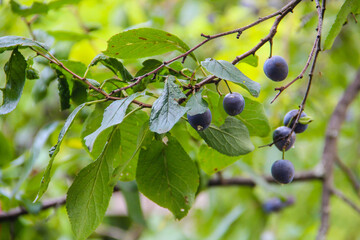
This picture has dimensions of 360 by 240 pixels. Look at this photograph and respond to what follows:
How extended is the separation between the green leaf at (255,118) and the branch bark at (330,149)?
0.60 m

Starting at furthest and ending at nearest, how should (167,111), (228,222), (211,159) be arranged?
1. (228,222)
2. (211,159)
3. (167,111)

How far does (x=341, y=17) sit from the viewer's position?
2.08 feet

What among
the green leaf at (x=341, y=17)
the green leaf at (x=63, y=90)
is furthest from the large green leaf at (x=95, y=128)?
the green leaf at (x=341, y=17)

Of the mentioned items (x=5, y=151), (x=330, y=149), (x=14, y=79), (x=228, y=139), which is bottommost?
(x=330, y=149)

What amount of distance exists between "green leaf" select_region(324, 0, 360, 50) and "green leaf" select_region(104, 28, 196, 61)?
Answer: 0.73 feet

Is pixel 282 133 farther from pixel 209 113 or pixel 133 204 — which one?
pixel 133 204

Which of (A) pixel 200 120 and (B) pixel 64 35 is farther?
(B) pixel 64 35

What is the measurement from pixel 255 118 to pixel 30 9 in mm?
594

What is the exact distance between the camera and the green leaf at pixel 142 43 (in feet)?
2.08

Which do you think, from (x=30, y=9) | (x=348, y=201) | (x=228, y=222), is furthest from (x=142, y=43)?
(x=228, y=222)

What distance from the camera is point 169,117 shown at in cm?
51

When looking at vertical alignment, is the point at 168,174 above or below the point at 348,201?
above

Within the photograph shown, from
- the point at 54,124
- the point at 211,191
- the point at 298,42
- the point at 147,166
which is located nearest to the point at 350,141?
the point at 298,42

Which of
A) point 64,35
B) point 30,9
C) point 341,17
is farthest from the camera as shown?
point 64,35
